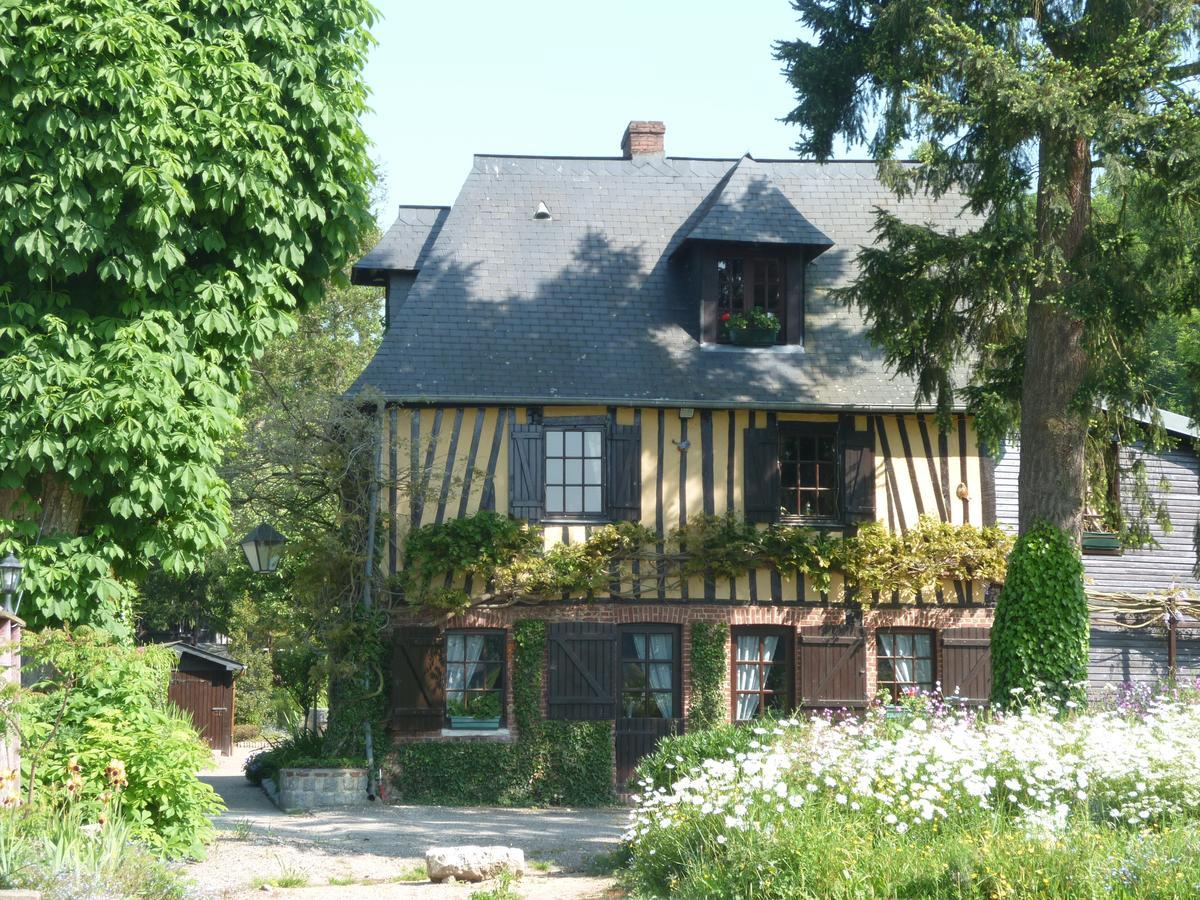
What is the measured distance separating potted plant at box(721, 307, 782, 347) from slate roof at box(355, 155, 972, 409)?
0.16 m

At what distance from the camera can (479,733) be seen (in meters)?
16.2

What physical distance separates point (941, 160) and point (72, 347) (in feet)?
27.4

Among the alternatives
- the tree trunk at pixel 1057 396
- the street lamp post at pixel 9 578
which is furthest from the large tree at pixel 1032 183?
the street lamp post at pixel 9 578

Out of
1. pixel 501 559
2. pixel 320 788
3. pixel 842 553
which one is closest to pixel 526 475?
pixel 501 559

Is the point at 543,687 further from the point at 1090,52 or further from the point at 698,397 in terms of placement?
the point at 1090,52

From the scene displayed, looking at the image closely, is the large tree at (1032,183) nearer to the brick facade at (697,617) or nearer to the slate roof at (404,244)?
the brick facade at (697,617)

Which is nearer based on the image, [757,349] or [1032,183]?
[1032,183]

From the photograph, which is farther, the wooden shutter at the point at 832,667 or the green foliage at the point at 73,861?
the wooden shutter at the point at 832,667

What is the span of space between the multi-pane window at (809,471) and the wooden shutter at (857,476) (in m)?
0.23

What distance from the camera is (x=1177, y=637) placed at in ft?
59.5

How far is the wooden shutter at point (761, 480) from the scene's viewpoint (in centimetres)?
1666

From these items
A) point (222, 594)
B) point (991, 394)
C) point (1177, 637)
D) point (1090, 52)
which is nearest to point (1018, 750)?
point (991, 394)

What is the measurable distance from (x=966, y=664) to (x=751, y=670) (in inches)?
107

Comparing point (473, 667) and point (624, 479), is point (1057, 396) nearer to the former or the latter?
point (624, 479)
